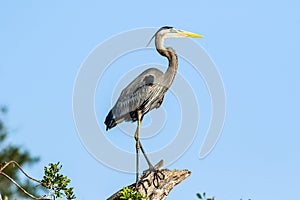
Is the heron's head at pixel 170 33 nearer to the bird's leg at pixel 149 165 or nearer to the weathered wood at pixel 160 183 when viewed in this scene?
the bird's leg at pixel 149 165

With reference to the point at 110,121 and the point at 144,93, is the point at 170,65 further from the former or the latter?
the point at 110,121

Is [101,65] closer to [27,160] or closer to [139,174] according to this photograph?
[139,174]

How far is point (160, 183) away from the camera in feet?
29.3

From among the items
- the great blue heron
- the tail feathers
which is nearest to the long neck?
the great blue heron

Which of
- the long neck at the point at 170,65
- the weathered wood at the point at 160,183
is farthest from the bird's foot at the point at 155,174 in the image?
the long neck at the point at 170,65

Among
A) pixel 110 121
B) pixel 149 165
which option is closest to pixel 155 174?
pixel 149 165

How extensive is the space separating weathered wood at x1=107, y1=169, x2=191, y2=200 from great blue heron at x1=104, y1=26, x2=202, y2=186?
185 centimetres

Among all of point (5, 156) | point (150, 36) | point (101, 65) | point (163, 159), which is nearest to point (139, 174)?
point (163, 159)

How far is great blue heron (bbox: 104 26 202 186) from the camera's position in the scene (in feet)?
36.8

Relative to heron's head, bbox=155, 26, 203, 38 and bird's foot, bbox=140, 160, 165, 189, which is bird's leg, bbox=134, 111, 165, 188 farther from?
heron's head, bbox=155, 26, 203, 38

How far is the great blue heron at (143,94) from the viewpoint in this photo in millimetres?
11203

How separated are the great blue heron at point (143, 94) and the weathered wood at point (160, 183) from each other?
6.07ft

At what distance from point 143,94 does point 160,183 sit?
8.28 ft

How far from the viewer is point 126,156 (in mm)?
10633
